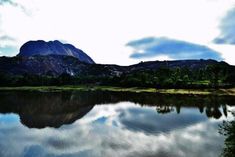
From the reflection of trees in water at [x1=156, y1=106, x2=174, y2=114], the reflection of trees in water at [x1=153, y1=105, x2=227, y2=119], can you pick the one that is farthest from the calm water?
the reflection of trees in water at [x1=156, y1=106, x2=174, y2=114]

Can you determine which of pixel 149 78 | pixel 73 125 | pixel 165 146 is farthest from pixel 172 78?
pixel 165 146

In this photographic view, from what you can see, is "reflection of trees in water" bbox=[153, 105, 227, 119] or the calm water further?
"reflection of trees in water" bbox=[153, 105, 227, 119]

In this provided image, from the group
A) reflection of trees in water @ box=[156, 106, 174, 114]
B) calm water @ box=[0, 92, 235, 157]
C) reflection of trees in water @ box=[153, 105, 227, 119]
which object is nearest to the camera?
calm water @ box=[0, 92, 235, 157]

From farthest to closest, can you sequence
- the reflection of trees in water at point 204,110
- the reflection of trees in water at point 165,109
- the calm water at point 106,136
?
the reflection of trees in water at point 165,109
the reflection of trees in water at point 204,110
the calm water at point 106,136

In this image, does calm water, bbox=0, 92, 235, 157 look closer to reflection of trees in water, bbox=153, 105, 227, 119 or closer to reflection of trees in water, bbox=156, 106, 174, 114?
reflection of trees in water, bbox=153, 105, 227, 119

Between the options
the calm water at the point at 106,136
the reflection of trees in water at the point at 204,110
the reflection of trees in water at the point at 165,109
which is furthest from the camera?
the reflection of trees in water at the point at 165,109

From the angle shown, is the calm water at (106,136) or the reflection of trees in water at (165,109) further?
the reflection of trees in water at (165,109)

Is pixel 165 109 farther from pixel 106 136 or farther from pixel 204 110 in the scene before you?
pixel 106 136

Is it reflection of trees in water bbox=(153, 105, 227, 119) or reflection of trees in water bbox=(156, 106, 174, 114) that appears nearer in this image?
reflection of trees in water bbox=(153, 105, 227, 119)

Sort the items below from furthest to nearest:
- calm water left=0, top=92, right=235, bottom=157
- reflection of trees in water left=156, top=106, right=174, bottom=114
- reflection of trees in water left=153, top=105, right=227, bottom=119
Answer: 1. reflection of trees in water left=156, top=106, right=174, bottom=114
2. reflection of trees in water left=153, top=105, right=227, bottom=119
3. calm water left=0, top=92, right=235, bottom=157

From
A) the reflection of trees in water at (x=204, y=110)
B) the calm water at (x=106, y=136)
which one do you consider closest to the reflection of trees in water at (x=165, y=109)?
the reflection of trees in water at (x=204, y=110)

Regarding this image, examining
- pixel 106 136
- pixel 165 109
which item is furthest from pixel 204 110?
pixel 106 136

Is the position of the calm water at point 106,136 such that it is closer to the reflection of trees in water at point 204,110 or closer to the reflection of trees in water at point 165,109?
the reflection of trees in water at point 204,110

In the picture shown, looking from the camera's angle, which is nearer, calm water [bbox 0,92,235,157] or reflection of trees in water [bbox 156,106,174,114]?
calm water [bbox 0,92,235,157]
